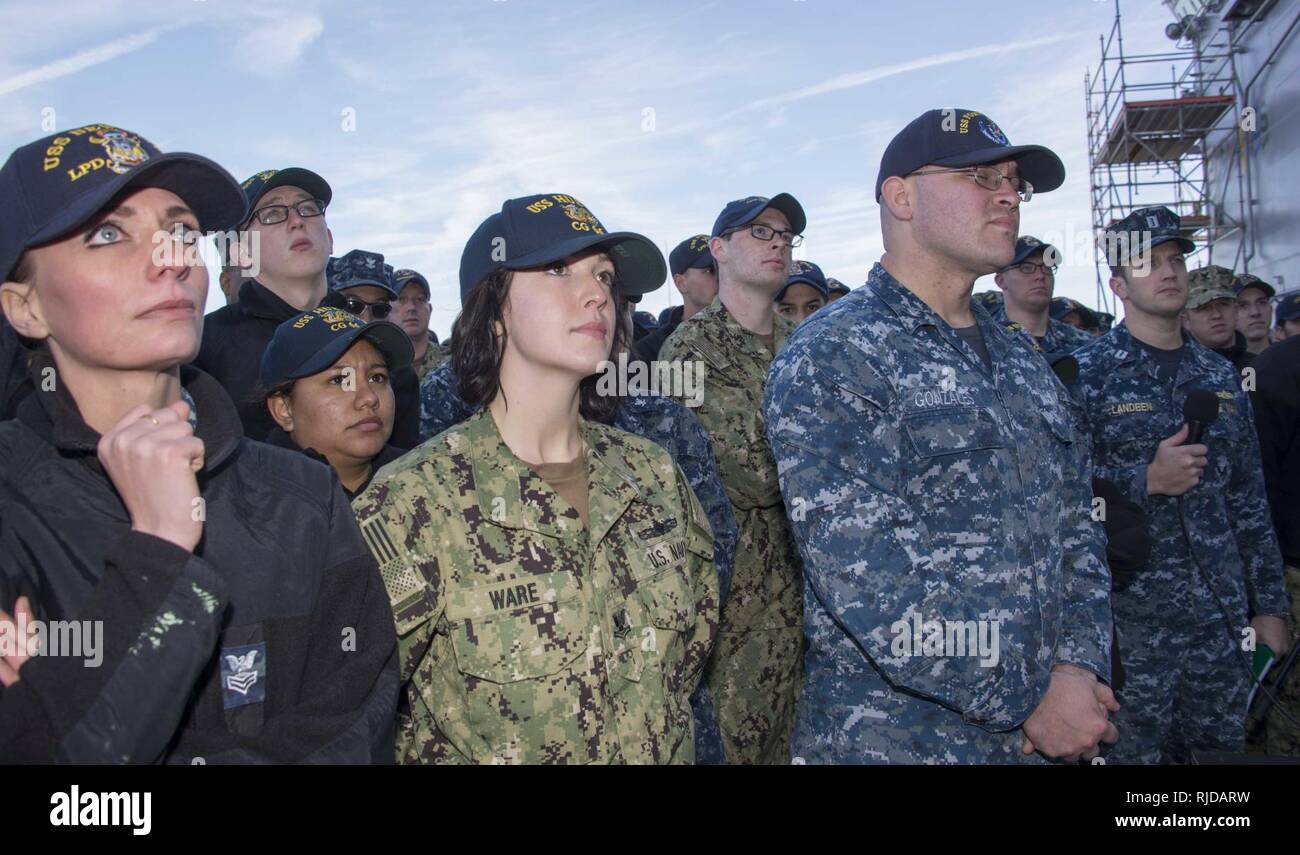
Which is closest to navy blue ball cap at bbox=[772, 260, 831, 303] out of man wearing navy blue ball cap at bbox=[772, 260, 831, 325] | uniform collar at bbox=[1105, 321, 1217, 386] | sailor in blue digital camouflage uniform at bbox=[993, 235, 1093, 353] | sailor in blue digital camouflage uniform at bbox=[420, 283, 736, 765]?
man wearing navy blue ball cap at bbox=[772, 260, 831, 325]

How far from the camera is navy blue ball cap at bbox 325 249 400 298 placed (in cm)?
549

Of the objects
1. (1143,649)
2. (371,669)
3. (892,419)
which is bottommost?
(1143,649)

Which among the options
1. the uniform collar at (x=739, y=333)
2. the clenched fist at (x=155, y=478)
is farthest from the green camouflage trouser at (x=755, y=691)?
the clenched fist at (x=155, y=478)

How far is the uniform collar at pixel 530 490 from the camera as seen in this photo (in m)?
2.42

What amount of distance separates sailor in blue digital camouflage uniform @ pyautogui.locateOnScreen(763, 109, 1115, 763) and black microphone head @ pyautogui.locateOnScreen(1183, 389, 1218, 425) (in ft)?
6.04

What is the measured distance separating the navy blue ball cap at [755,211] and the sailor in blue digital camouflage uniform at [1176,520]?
167cm

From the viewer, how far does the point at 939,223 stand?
2.91 meters

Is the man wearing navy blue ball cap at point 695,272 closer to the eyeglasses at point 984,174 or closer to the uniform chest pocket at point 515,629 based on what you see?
the eyeglasses at point 984,174

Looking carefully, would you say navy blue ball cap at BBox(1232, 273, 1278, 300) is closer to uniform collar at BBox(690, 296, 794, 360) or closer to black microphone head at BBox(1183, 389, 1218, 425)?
black microphone head at BBox(1183, 389, 1218, 425)

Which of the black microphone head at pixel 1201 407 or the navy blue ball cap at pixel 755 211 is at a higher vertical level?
the navy blue ball cap at pixel 755 211
